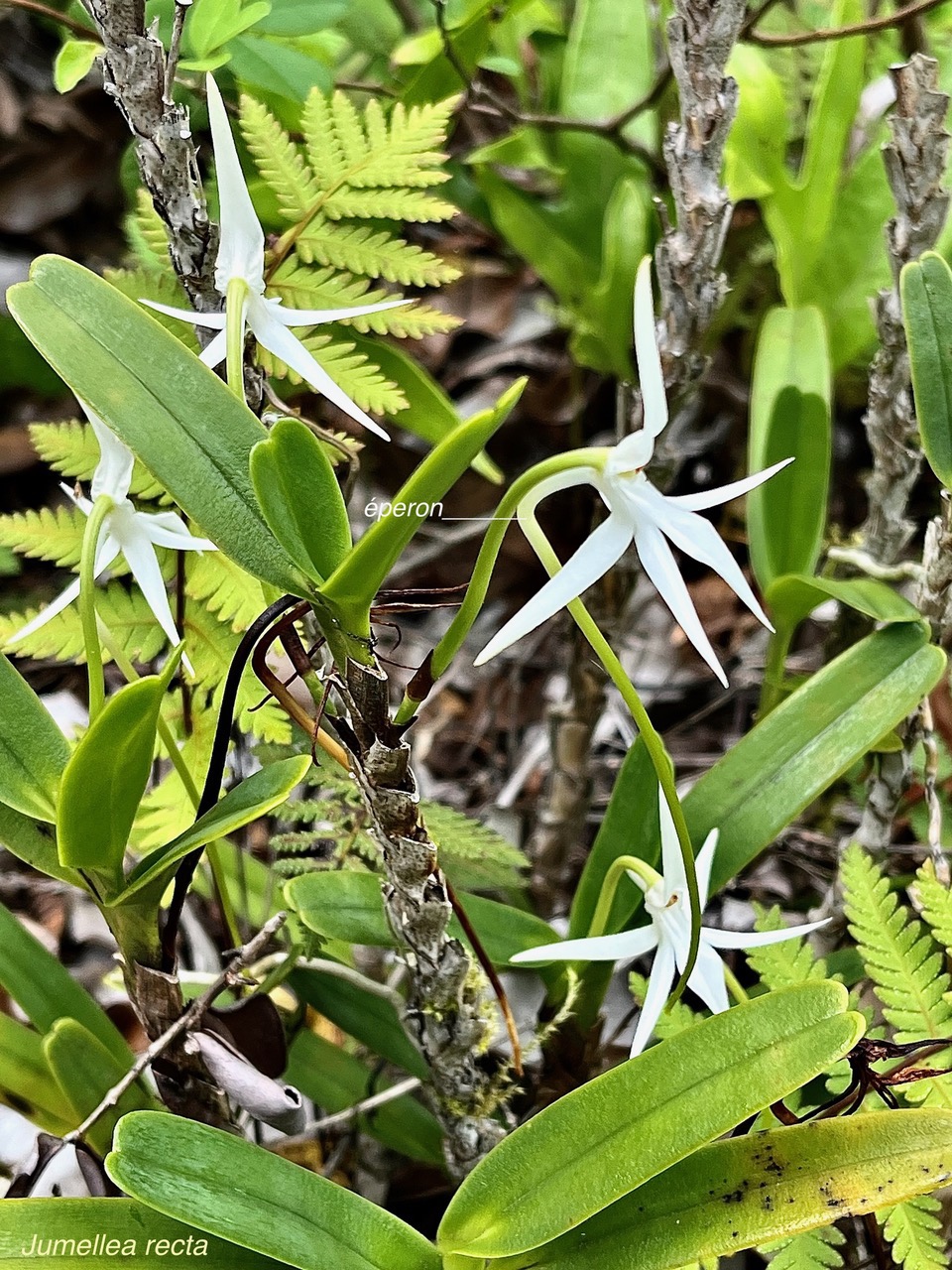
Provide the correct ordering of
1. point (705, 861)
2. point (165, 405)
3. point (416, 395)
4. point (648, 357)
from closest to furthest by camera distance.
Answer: point (648, 357), point (165, 405), point (705, 861), point (416, 395)

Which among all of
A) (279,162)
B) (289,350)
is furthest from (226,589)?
(279,162)

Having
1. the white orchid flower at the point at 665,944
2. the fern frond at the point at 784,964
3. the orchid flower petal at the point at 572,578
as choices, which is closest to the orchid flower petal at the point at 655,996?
the white orchid flower at the point at 665,944

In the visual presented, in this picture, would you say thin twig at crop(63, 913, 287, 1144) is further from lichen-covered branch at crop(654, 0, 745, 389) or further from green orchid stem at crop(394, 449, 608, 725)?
lichen-covered branch at crop(654, 0, 745, 389)

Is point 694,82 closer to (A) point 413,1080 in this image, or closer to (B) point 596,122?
(B) point 596,122

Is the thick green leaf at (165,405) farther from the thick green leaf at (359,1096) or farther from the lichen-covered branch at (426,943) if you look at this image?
the thick green leaf at (359,1096)

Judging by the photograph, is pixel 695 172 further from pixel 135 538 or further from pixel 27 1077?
pixel 27 1077

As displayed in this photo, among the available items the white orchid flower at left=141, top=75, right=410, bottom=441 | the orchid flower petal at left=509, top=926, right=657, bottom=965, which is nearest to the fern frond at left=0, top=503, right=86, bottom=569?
the white orchid flower at left=141, top=75, right=410, bottom=441

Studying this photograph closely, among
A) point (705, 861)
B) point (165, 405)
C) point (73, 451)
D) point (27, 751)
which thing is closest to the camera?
point (165, 405)
